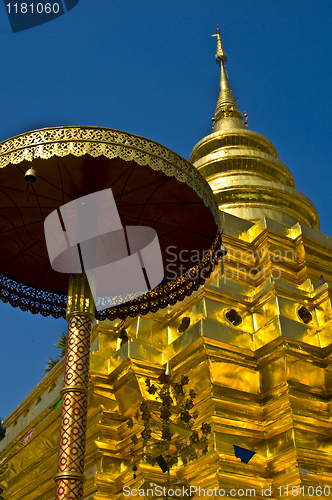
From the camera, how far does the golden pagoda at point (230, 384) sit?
792 centimetres

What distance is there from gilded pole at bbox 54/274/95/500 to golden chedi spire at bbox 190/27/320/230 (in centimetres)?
849

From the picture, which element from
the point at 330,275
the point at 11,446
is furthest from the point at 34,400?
the point at 330,275

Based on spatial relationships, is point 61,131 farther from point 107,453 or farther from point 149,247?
point 107,453

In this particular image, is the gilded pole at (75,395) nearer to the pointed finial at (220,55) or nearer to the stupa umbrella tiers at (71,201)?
the stupa umbrella tiers at (71,201)

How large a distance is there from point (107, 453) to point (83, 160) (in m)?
5.17

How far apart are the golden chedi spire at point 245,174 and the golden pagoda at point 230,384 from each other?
2520 mm

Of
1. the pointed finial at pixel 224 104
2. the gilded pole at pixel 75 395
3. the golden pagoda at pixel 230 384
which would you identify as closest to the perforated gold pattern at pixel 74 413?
the gilded pole at pixel 75 395

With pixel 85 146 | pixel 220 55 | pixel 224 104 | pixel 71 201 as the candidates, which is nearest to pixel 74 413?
pixel 71 201

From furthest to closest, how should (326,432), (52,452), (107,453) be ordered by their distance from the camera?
(52,452) < (107,453) < (326,432)

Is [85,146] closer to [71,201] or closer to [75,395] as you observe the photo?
[71,201]

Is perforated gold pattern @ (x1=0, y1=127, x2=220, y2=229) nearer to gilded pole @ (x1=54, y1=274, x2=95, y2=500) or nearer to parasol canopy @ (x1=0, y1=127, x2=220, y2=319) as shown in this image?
parasol canopy @ (x1=0, y1=127, x2=220, y2=319)

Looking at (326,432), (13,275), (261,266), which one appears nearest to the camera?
(13,275)

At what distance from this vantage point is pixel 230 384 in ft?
29.1

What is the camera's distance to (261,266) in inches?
447
